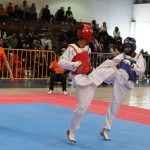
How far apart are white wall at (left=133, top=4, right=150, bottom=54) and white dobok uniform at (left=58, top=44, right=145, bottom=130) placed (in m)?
20.3

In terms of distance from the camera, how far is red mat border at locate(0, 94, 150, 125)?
8633 mm

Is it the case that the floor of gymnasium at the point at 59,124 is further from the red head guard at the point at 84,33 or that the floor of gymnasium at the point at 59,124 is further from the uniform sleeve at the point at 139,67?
the red head guard at the point at 84,33

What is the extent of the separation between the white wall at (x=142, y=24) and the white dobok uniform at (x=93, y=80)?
20.3 metres

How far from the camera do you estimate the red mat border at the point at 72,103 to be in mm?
8633

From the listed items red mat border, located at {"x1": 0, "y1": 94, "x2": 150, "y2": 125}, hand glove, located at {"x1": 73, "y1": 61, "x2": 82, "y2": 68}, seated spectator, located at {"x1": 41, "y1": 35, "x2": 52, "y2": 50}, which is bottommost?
red mat border, located at {"x1": 0, "y1": 94, "x2": 150, "y2": 125}

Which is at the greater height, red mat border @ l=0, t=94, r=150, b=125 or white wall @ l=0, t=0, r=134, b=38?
white wall @ l=0, t=0, r=134, b=38

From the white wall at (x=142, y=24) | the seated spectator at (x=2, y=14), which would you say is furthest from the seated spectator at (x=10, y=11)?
the white wall at (x=142, y=24)

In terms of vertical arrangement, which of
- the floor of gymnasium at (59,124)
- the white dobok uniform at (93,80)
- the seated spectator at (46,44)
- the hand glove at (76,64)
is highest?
the seated spectator at (46,44)

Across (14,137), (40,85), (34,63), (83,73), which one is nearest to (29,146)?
(14,137)

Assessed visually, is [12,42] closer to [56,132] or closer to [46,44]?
[46,44]

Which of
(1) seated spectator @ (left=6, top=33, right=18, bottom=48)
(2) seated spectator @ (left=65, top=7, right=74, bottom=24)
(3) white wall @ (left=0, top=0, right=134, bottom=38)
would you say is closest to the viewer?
(1) seated spectator @ (left=6, top=33, right=18, bottom=48)

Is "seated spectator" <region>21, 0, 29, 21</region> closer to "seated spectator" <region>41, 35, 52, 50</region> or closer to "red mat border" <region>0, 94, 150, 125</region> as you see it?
"seated spectator" <region>41, 35, 52, 50</region>

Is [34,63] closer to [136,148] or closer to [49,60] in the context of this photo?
[49,60]

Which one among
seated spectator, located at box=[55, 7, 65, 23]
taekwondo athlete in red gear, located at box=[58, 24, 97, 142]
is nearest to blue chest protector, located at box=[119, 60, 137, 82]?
taekwondo athlete in red gear, located at box=[58, 24, 97, 142]
